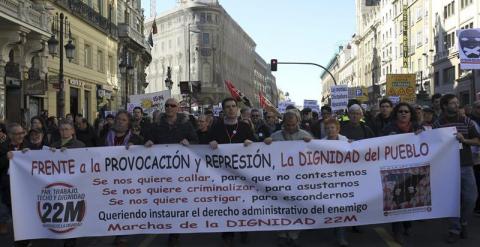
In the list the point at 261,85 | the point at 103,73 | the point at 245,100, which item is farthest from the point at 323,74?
the point at 245,100

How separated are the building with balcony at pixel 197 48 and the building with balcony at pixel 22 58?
6906 centimetres

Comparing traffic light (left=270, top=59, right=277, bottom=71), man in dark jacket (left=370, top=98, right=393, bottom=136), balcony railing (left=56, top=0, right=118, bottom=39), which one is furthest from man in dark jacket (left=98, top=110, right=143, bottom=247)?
traffic light (left=270, top=59, right=277, bottom=71)

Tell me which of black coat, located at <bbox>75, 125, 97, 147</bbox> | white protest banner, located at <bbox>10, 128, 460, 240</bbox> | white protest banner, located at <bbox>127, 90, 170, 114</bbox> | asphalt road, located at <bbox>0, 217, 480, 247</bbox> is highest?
white protest banner, located at <bbox>127, 90, 170, 114</bbox>

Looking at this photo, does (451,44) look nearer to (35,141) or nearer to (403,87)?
(403,87)

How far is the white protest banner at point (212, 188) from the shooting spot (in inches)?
278

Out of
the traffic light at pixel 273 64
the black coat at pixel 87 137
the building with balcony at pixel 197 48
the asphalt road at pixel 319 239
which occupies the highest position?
the building with balcony at pixel 197 48

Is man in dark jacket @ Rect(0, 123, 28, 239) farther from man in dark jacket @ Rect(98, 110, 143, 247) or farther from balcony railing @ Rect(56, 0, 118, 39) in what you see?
balcony railing @ Rect(56, 0, 118, 39)

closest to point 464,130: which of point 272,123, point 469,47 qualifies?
point 272,123

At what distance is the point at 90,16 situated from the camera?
111 ft

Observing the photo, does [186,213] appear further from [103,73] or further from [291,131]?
[103,73]

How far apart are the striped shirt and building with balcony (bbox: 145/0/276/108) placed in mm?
87504

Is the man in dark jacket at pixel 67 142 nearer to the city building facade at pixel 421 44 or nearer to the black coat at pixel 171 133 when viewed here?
the black coat at pixel 171 133

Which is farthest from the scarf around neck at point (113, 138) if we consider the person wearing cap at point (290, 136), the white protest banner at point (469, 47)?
the white protest banner at point (469, 47)

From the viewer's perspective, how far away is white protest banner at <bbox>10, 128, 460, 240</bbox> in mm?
7070
